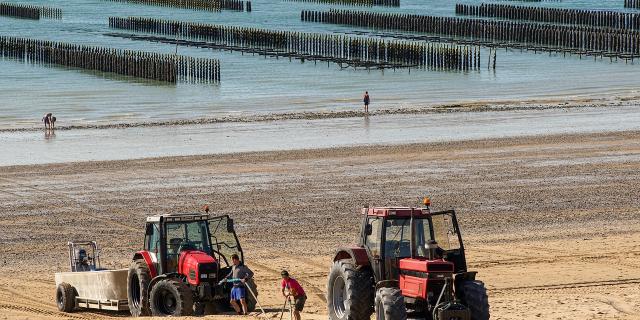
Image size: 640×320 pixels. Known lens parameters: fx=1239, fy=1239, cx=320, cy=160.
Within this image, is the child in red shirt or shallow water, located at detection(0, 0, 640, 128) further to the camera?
shallow water, located at detection(0, 0, 640, 128)

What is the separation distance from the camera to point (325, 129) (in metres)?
50.2

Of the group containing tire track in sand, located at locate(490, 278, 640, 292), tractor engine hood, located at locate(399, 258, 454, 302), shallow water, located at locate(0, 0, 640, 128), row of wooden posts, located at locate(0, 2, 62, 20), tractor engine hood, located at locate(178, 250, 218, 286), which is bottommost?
shallow water, located at locate(0, 0, 640, 128)

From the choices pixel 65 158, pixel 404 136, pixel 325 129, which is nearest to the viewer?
pixel 65 158

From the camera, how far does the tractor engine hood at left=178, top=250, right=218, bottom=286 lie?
18.5 m

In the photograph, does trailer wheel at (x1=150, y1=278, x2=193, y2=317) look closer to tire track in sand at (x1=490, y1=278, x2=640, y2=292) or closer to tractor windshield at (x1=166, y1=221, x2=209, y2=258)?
tractor windshield at (x1=166, y1=221, x2=209, y2=258)

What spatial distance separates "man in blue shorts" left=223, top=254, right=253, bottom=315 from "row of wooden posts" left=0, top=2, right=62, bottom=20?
127305mm

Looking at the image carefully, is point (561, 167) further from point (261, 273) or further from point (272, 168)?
point (261, 273)

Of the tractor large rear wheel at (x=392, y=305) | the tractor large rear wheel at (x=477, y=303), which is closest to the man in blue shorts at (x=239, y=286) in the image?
the tractor large rear wheel at (x=392, y=305)

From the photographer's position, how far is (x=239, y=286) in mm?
18375

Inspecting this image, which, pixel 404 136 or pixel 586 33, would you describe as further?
pixel 586 33

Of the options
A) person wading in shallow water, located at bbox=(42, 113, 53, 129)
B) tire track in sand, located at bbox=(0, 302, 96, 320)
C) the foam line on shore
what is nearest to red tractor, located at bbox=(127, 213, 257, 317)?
tire track in sand, located at bbox=(0, 302, 96, 320)

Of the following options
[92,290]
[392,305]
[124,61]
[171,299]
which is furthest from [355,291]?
[124,61]

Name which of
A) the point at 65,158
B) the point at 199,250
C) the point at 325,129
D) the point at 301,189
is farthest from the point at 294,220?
the point at 325,129

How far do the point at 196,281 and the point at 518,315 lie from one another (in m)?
4.79
